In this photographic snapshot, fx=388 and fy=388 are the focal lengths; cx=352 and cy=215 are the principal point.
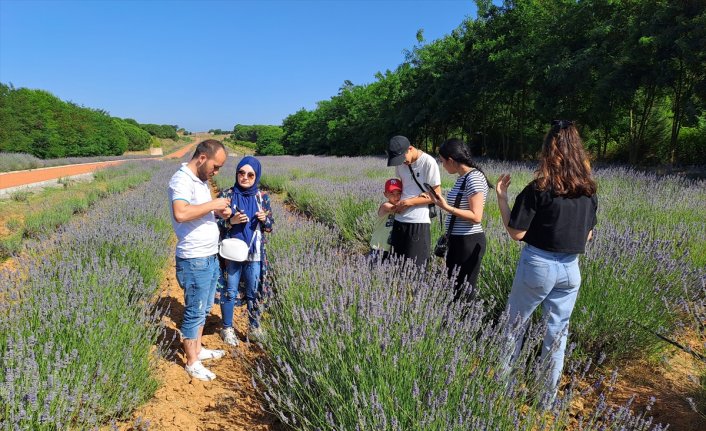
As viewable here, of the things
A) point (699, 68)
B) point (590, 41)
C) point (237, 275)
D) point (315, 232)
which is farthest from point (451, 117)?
point (237, 275)

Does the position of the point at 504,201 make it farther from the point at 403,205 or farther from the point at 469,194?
the point at 403,205

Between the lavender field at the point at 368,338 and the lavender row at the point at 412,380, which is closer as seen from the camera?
the lavender row at the point at 412,380

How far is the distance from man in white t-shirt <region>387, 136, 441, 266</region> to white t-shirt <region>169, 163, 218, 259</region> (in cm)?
138

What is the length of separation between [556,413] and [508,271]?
5.97 feet

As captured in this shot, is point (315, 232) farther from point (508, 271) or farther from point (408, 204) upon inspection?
point (508, 271)

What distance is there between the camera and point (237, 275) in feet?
10.4

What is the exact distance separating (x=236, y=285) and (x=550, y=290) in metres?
2.32

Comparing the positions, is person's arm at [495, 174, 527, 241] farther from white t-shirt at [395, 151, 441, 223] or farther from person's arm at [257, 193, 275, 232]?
person's arm at [257, 193, 275, 232]

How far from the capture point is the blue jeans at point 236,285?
3.13 meters

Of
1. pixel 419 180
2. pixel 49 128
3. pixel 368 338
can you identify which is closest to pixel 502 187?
pixel 419 180

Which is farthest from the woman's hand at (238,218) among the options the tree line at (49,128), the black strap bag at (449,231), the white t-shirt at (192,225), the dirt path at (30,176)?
the tree line at (49,128)

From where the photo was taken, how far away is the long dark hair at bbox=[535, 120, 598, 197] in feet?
6.44

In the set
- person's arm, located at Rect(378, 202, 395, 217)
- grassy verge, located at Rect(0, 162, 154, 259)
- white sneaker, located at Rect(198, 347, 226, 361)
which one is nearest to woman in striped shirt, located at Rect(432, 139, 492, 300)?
person's arm, located at Rect(378, 202, 395, 217)

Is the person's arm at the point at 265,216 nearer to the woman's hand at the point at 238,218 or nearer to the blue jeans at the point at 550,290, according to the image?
the woman's hand at the point at 238,218
